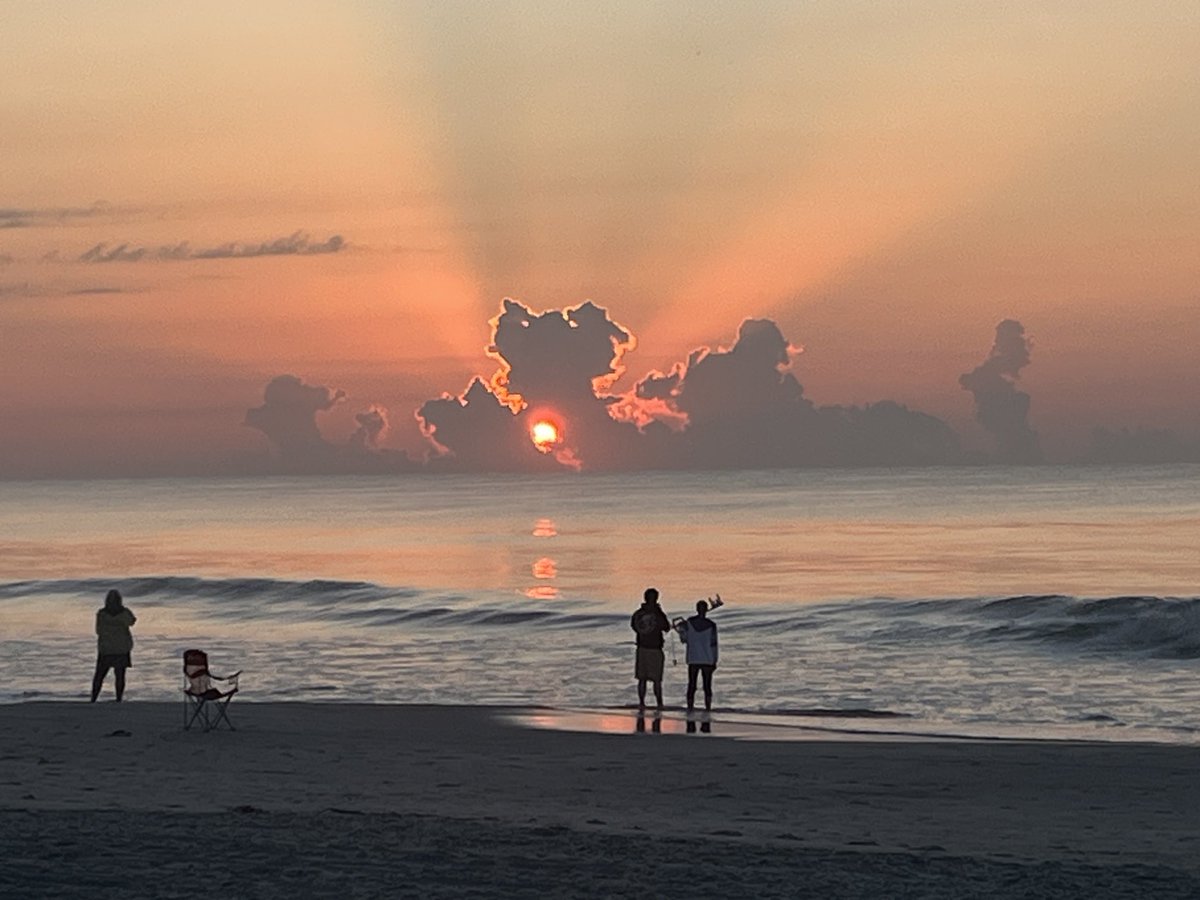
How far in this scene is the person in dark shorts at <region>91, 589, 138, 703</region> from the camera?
23109mm

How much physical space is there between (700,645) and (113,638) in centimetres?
869

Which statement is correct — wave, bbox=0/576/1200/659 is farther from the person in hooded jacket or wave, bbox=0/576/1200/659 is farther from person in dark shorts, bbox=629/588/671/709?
person in dark shorts, bbox=629/588/671/709

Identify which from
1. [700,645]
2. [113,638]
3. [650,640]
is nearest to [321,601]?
[113,638]

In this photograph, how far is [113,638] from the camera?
918 inches

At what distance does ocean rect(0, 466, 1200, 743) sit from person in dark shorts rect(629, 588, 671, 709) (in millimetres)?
1284

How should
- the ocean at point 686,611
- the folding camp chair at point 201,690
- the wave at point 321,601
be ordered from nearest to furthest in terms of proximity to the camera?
1. the folding camp chair at point 201,690
2. the ocean at point 686,611
3. the wave at point 321,601

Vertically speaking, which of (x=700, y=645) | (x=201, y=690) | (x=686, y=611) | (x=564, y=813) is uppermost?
(x=700, y=645)

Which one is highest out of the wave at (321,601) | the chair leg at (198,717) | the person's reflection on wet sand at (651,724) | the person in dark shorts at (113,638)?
the person in dark shorts at (113,638)

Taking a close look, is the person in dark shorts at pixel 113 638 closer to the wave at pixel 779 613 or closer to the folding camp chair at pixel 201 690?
the folding camp chair at pixel 201 690

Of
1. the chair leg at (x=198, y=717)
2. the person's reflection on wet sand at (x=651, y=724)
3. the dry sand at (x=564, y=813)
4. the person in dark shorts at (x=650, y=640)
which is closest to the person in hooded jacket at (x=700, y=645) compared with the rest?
the person in dark shorts at (x=650, y=640)

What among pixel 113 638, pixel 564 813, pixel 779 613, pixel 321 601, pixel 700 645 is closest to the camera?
pixel 564 813

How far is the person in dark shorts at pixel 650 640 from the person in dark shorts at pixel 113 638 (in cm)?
746

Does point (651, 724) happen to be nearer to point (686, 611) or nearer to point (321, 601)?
point (686, 611)

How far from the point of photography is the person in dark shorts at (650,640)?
73.3 feet
